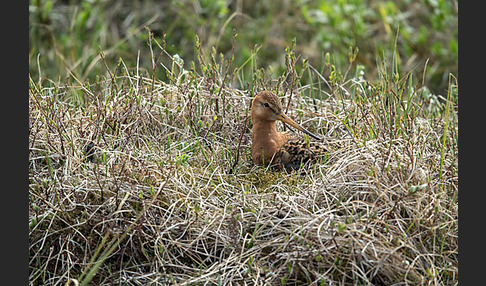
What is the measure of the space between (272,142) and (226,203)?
724 mm

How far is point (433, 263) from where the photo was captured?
322 cm

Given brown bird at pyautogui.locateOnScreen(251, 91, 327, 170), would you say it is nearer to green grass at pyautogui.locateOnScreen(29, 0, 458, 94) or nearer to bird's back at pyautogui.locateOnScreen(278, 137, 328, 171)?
bird's back at pyautogui.locateOnScreen(278, 137, 328, 171)

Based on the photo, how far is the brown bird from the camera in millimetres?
4016

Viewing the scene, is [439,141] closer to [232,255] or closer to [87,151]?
[232,255]

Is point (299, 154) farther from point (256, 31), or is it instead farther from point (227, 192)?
point (256, 31)

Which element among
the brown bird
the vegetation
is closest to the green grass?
the vegetation

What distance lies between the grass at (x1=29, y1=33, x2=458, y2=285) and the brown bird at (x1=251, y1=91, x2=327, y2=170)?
93mm

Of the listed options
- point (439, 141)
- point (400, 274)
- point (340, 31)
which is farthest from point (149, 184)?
point (340, 31)

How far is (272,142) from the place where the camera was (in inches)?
161

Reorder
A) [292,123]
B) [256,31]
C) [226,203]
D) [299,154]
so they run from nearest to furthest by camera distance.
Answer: [226,203]
[299,154]
[292,123]
[256,31]

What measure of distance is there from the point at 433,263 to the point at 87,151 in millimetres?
2096

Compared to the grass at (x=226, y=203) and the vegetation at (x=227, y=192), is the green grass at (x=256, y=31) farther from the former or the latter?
the grass at (x=226, y=203)

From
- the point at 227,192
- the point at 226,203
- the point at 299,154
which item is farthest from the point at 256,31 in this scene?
the point at 226,203

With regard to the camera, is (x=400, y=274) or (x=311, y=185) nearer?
(x=400, y=274)
